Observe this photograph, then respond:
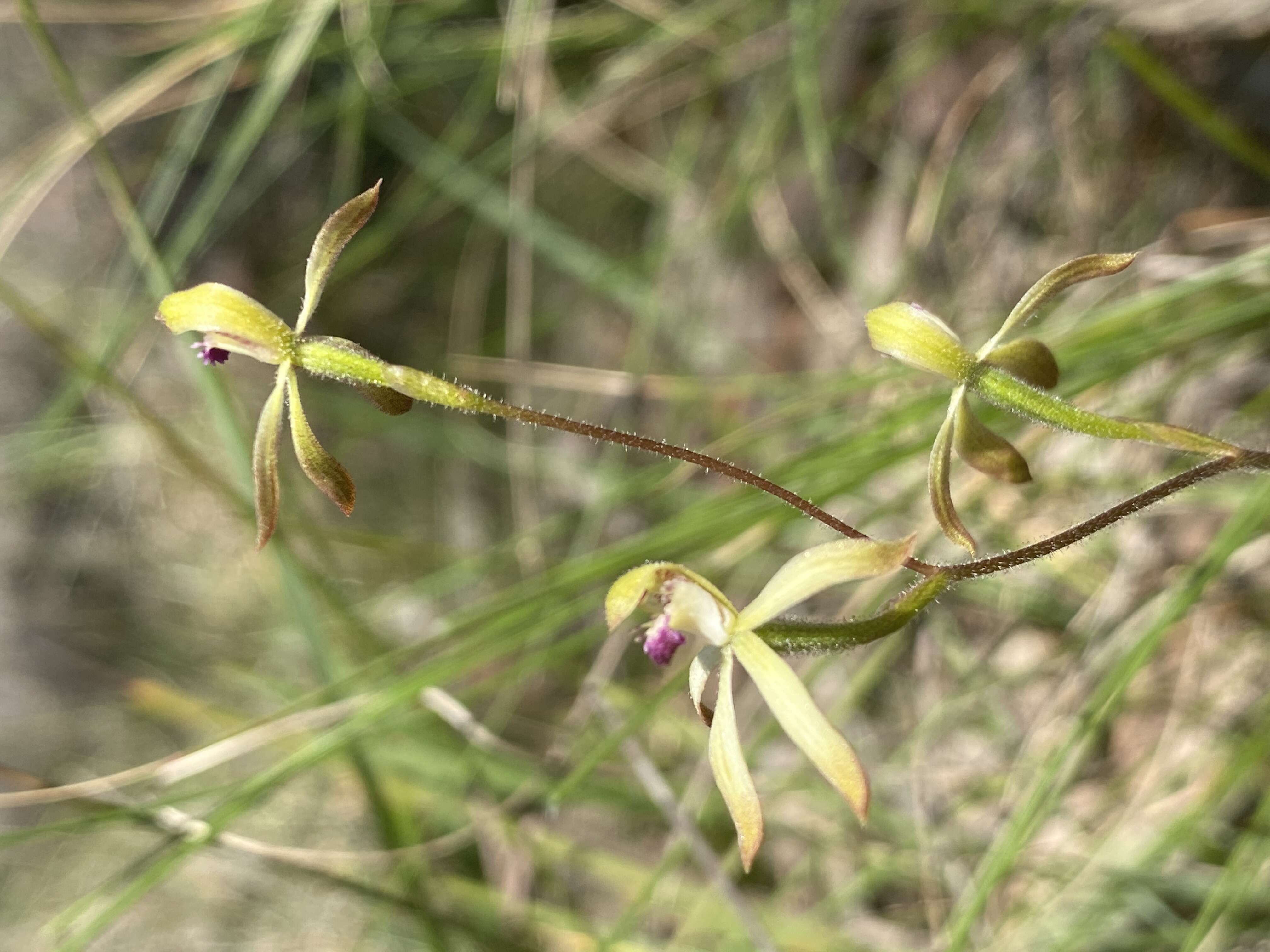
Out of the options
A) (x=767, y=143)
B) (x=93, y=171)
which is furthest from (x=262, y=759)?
(x=767, y=143)

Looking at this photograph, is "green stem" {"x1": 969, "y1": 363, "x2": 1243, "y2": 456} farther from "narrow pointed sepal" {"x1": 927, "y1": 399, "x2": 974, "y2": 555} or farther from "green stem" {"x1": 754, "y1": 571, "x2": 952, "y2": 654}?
"green stem" {"x1": 754, "y1": 571, "x2": 952, "y2": 654}

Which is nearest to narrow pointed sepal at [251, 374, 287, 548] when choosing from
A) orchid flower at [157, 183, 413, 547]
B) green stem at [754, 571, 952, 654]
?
orchid flower at [157, 183, 413, 547]

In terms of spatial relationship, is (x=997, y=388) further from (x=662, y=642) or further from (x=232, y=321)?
(x=232, y=321)

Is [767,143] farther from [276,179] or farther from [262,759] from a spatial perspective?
[262,759]

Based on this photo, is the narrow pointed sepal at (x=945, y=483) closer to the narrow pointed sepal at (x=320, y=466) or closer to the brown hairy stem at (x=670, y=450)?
the brown hairy stem at (x=670, y=450)

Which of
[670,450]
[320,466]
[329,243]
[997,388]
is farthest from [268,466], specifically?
[997,388]

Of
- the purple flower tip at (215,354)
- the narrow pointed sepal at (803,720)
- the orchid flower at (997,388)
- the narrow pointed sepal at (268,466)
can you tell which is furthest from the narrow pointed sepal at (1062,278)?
the purple flower tip at (215,354)
